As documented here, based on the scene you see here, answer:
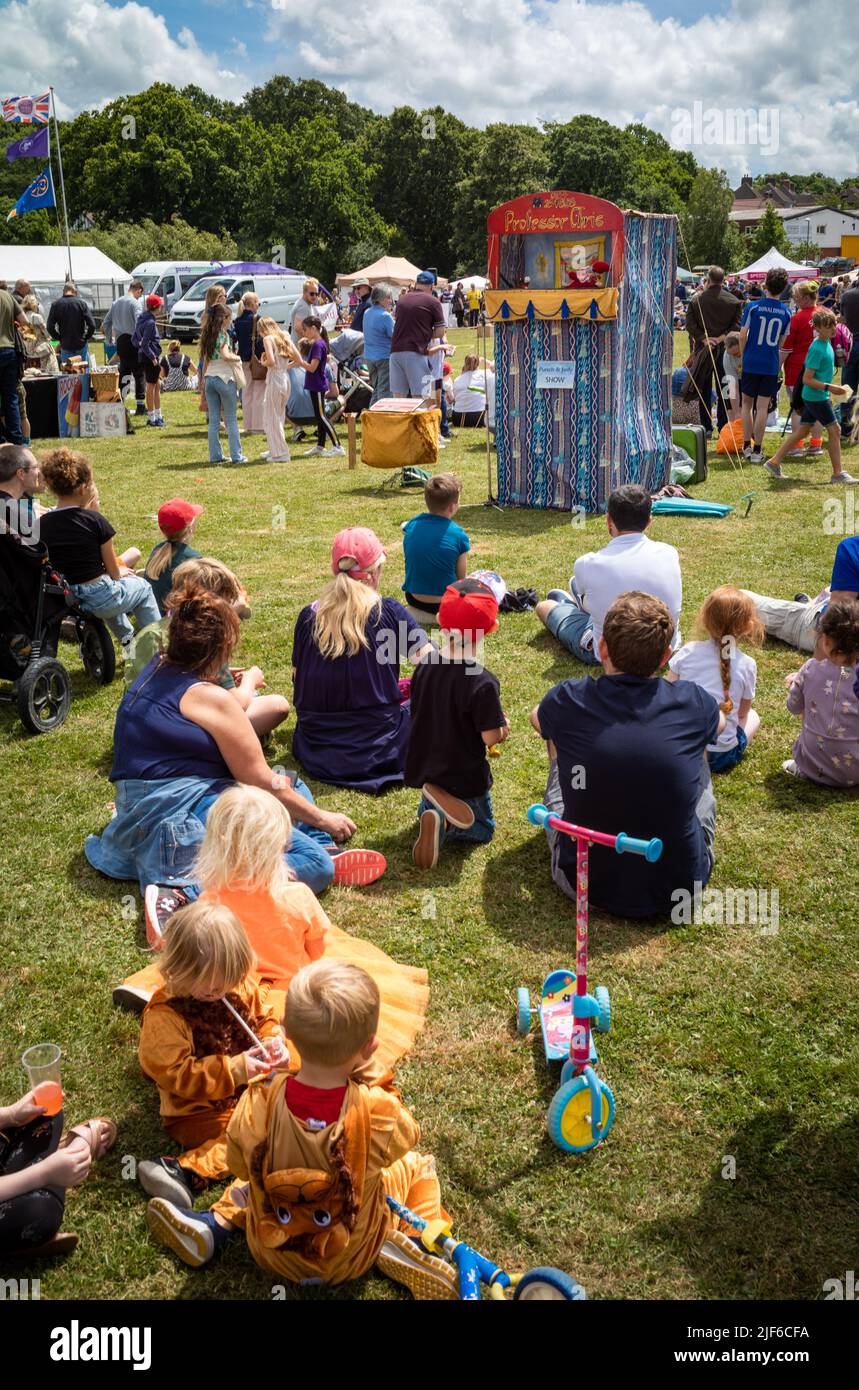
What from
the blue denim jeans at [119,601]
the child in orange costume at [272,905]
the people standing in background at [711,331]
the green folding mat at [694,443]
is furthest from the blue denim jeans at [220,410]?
the child in orange costume at [272,905]

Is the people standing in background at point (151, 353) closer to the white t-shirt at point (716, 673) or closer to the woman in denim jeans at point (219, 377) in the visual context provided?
the woman in denim jeans at point (219, 377)

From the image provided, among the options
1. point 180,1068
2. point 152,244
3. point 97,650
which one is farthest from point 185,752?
point 152,244

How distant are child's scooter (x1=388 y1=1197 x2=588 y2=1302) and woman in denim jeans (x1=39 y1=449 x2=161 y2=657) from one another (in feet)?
13.9

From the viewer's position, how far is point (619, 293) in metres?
9.93

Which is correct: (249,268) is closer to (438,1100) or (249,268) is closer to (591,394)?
(591,394)

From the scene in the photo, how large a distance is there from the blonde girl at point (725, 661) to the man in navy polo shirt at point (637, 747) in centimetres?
113

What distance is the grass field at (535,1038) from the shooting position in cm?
292

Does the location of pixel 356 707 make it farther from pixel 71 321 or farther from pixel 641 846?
pixel 71 321

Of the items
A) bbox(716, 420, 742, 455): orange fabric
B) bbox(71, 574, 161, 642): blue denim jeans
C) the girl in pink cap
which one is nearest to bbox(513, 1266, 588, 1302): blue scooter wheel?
the girl in pink cap

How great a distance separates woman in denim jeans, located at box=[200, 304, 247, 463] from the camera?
41.2ft

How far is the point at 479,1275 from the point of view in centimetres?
274

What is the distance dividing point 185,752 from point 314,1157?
2.11 meters

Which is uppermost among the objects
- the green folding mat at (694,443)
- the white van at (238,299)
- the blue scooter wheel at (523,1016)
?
the white van at (238,299)

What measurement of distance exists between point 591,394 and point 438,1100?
816cm
